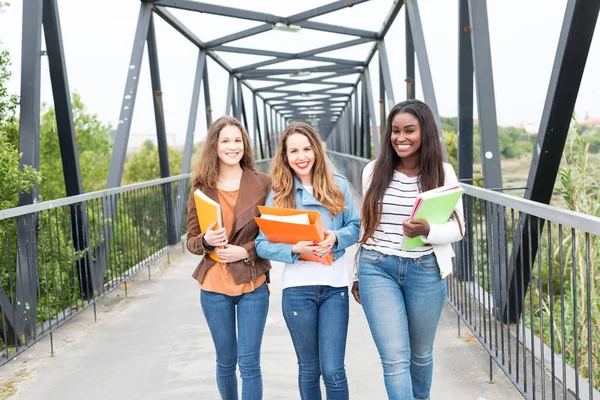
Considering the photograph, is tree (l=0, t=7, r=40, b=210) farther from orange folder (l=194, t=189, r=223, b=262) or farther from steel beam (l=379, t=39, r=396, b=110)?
steel beam (l=379, t=39, r=396, b=110)

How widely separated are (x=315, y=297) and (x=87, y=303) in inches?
129

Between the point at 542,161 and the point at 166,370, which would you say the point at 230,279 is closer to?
the point at 166,370

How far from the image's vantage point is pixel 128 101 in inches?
312

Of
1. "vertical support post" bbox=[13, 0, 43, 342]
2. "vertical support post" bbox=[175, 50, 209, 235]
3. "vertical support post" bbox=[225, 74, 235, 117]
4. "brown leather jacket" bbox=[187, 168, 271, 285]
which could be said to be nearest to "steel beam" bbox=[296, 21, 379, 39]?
"vertical support post" bbox=[175, 50, 209, 235]

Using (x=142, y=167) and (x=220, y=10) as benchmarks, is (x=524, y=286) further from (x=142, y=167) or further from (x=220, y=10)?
(x=142, y=167)

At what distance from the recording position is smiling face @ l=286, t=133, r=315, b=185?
2602 millimetres

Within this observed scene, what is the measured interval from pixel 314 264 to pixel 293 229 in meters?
0.21

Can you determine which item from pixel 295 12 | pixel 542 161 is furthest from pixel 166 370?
pixel 295 12

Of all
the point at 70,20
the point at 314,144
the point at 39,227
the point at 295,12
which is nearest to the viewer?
the point at 314,144

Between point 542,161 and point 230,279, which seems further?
point 542,161

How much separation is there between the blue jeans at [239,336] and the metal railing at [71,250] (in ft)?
5.37

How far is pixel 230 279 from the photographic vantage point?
2668 millimetres

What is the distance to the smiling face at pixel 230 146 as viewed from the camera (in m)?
2.75

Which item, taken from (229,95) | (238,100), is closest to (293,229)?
(229,95)
